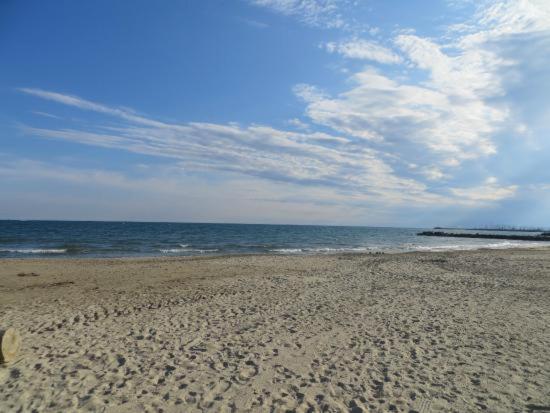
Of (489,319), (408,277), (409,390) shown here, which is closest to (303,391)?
(409,390)

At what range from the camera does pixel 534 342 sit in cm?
731

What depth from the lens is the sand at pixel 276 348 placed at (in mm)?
4977

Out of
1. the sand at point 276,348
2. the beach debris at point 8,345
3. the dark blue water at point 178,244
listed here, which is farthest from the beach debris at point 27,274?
the beach debris at point 8,345

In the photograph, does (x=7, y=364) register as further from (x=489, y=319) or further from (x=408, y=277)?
(x=408, y=277)

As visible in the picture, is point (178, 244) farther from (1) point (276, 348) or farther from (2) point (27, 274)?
(1) point (276, 348)

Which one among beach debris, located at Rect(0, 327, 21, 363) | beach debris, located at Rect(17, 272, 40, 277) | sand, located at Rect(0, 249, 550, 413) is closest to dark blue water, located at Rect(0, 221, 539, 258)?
beach debris, located at Rect(17, 272, 40, 277)

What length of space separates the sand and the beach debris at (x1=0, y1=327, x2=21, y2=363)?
18 centimetres

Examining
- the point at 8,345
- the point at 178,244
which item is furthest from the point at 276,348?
the point at 178,244

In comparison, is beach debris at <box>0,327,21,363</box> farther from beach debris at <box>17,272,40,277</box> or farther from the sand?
beach debris at <box>17,272,40,277</box>

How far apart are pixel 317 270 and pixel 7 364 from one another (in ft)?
48.2

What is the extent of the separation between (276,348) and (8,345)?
14.8 ft

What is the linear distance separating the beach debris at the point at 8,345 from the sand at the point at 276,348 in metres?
0.18

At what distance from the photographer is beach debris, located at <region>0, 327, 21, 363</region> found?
5827 mm

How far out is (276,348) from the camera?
6875 millimetres
